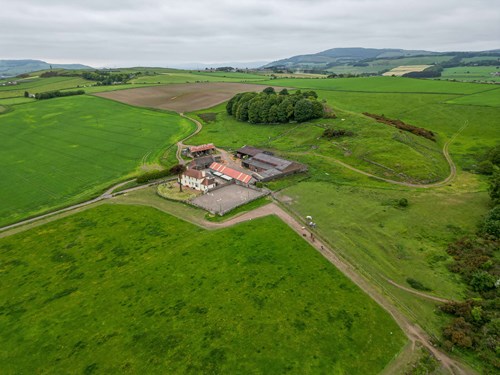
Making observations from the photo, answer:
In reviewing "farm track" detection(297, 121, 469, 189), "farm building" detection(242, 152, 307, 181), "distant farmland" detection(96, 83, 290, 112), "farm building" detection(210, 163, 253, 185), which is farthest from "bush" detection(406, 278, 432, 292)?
"distant farmland" detection(96, 83, 290, 112)

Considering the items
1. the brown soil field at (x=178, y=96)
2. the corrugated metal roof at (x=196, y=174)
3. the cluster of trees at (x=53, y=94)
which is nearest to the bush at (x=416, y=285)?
the corrugated metal roof at (x=196, y=174)

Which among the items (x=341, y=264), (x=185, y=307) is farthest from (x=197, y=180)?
(x=341, y=264)

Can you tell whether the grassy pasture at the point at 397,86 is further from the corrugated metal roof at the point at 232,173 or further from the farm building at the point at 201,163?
the corrugated metal roof at the point at 232,173

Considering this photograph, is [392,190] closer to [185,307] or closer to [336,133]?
[336,133]

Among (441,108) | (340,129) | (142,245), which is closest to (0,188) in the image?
(142,245)

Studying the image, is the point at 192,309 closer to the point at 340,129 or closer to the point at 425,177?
the point at 425,177
